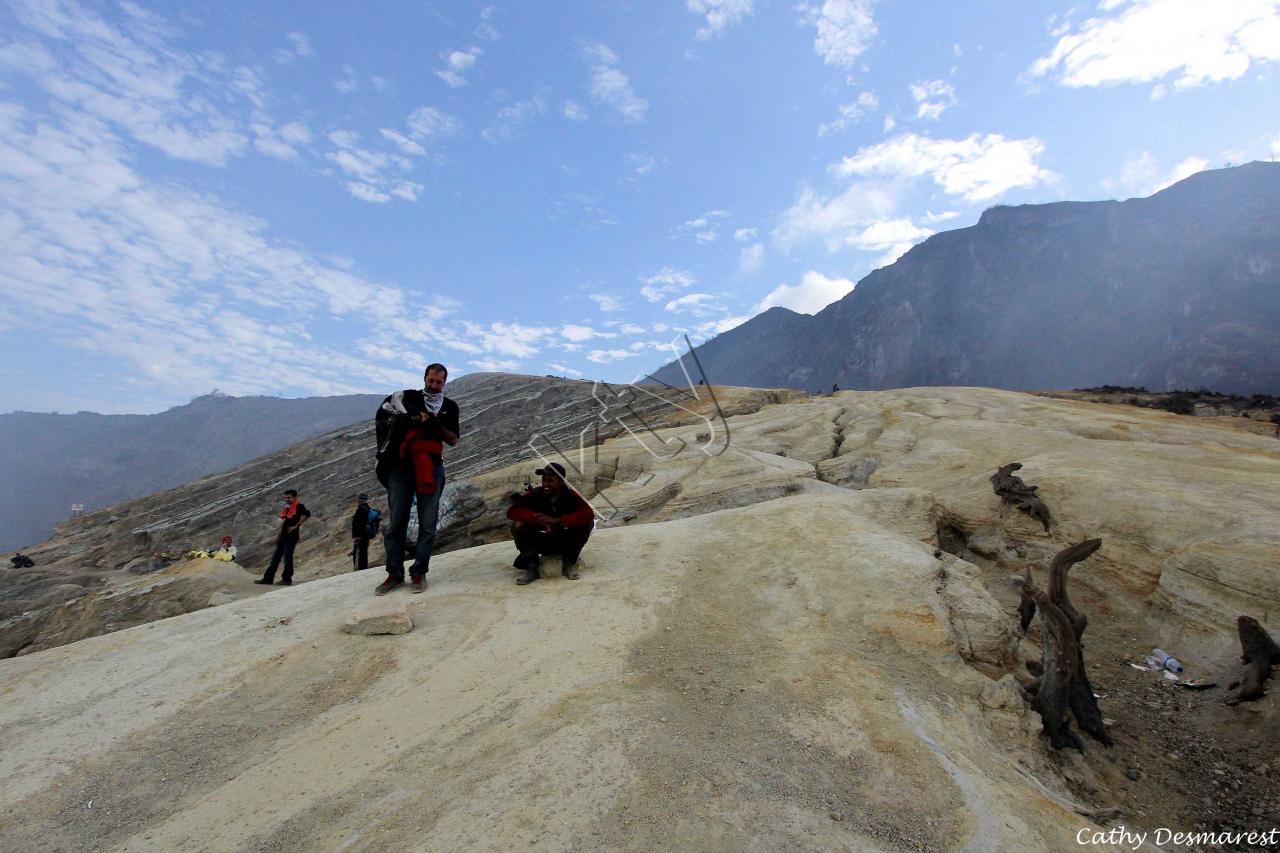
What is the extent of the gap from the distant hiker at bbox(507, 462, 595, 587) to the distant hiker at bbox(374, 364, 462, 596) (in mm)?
871

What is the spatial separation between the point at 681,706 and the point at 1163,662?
21.6ft

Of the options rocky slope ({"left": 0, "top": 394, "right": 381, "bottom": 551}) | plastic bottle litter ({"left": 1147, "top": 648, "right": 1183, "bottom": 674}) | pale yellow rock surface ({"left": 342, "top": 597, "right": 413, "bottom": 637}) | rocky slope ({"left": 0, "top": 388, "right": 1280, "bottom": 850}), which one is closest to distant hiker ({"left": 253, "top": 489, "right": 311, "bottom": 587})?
rocky slope ({"left": 0, "top": 388, "right": 1280, "bottom": 850})

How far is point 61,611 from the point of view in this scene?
1108 centimetres

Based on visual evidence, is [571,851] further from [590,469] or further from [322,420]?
[322,420]

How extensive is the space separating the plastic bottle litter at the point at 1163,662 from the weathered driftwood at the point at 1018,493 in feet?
9.75

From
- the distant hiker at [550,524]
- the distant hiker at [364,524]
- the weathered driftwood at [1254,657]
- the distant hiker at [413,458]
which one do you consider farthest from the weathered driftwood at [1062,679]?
the distant hiker at [364,524]

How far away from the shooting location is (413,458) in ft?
18.5

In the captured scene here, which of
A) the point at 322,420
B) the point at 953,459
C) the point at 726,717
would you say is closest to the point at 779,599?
the point at 726,717

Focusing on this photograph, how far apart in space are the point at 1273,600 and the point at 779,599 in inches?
209

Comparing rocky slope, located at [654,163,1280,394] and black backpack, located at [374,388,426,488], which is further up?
rocky slope, located at [654,163,1280,394]

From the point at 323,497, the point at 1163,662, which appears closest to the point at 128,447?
the point at 323,497

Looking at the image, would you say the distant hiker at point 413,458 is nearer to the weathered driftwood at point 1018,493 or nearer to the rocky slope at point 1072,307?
the weathered driftwood at point 1018,493

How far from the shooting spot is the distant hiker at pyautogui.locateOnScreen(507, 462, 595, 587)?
595 cm

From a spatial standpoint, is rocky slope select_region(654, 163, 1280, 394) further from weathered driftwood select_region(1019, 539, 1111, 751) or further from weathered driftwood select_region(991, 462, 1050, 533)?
weathered driftwood select_region(1019, 539, 1111, 751)
